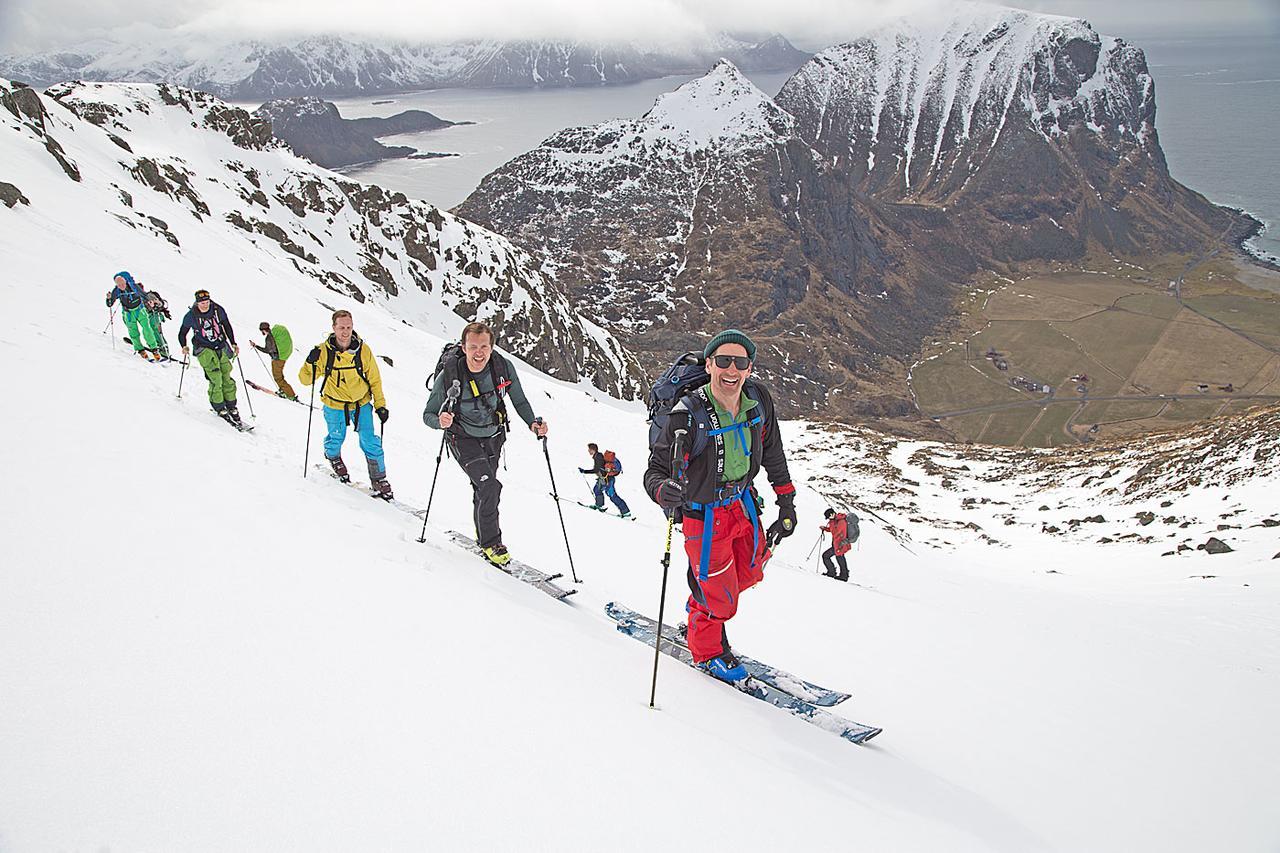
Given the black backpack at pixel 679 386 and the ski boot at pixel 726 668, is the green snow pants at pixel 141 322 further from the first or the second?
the ski boot at pixel 726 668

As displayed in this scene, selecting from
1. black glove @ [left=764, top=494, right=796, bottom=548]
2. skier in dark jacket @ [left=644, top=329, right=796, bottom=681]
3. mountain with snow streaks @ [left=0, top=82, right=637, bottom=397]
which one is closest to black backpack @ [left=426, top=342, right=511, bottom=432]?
skier in dark jacket @ [left=644, top=329, right=796, bottom=681]

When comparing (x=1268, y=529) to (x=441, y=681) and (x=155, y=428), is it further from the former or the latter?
(x=155, y=428)

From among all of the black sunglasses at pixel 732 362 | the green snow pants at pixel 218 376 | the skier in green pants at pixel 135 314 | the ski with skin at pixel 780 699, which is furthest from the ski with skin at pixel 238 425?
the black sunglasses at pixel 732 362

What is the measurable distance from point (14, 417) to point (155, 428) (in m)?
1.61

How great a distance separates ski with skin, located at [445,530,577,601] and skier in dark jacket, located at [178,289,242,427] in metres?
5.40

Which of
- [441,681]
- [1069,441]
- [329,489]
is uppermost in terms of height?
[441,681]

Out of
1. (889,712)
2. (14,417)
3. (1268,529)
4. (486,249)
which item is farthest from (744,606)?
(486,249)

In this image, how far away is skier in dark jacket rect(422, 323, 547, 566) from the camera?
7.38 metres

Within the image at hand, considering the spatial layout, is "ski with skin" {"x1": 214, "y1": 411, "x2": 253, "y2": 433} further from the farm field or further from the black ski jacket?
the farm field

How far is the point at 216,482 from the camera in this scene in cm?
656

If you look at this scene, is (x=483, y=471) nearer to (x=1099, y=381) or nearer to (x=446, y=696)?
(x=446, y=696)

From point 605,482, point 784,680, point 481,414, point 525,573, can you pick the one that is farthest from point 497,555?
point 605,482

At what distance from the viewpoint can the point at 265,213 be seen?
69.9m

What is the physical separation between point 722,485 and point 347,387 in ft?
19.0
